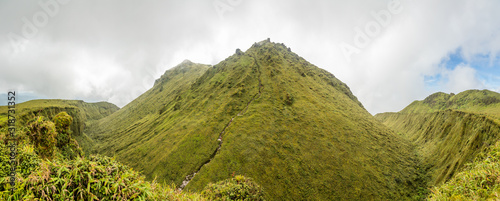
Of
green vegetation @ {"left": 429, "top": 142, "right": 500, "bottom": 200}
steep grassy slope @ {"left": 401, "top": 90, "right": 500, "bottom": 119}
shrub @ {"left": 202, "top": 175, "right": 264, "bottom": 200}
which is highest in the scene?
steep grassy slope @ {"left": 401, "top": 90, "right": 500, "bottom": 119}

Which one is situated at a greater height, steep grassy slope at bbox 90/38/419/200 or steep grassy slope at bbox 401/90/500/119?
steep grassy slope at bbox 401/90/500/119

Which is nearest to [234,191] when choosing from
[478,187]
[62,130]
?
[478,187]

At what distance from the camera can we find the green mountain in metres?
45.3

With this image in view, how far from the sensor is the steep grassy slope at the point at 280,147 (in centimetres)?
5759

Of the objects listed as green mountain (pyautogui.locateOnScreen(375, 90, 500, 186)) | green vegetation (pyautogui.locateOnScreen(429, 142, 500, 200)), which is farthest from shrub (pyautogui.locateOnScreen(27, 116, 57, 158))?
green mountain (pyautogui.locateOnScreen(375, 90, 500, 186))

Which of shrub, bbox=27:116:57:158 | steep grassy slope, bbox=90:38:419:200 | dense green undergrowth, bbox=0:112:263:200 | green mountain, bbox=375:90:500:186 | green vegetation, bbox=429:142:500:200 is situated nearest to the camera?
dense green undergrowth, bbox=0:112:263:200

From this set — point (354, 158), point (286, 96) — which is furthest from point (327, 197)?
point (286, 96)

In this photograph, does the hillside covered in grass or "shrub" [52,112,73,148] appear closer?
"shrub" [52,112,73,148]

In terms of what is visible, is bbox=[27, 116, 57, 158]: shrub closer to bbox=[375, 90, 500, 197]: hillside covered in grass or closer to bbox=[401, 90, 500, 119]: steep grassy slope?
bbox=[375, 90, 500, 197]: hillside covered in grass

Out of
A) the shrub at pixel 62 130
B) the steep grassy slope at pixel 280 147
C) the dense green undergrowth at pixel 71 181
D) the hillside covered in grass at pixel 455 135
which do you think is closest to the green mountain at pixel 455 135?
the hillside covered in grass at pixel 455 135

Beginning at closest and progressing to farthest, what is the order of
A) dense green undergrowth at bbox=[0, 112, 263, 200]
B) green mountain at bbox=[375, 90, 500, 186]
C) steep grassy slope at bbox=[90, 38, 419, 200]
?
dense green undergrowth at bbox=[0, 112, 263, 200]
green mountain at bbox=[375, 90, 500, 186]
steep grassy slope at bbox=[90, 38, 419, 200]

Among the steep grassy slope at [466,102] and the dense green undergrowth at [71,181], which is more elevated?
the steep grassy slope at [466,102]

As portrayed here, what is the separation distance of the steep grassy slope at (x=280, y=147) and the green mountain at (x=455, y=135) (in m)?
7.59

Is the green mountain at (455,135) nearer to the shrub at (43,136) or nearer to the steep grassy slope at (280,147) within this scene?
the steep grassy slope at (280,147)
